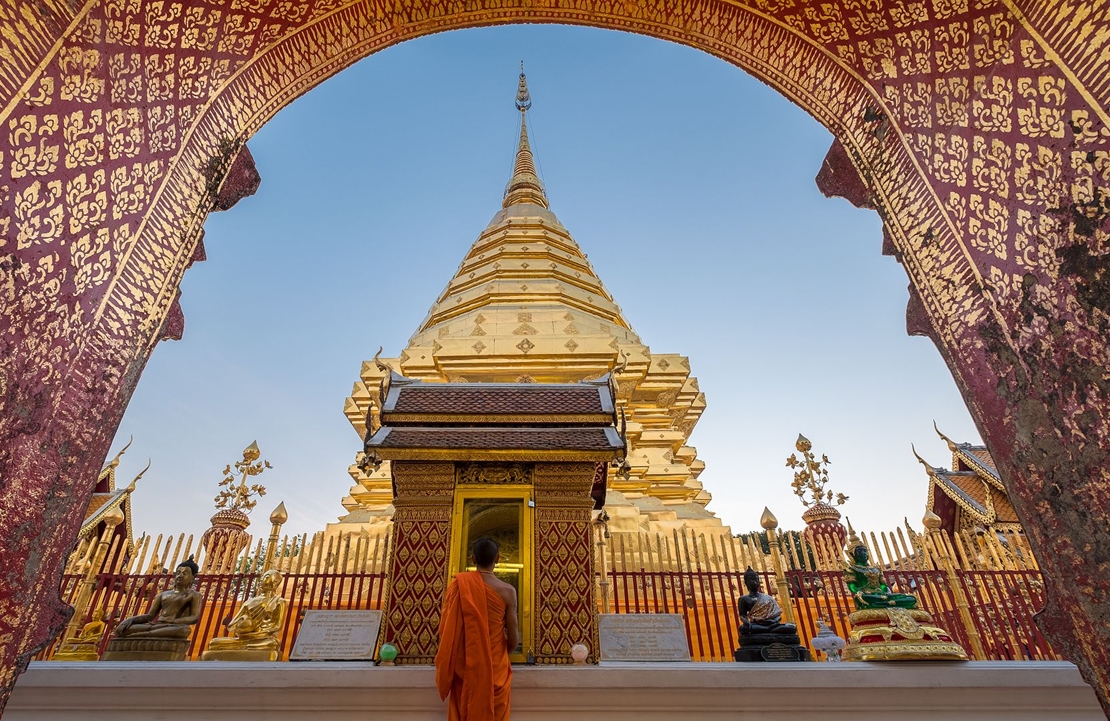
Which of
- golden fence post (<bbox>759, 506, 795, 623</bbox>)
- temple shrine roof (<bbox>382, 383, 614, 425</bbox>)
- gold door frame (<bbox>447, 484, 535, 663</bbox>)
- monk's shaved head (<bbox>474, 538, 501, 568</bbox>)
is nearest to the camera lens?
monk's shaved head (<bbox>474, 538, 501, 568</bbox>)

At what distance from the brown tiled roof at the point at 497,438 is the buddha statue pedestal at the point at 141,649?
2.18 metres

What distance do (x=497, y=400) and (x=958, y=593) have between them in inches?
185

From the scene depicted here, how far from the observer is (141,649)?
4.41 m

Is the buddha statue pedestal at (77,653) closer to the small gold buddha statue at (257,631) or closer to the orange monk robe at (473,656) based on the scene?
the small gold buddha statue at (257,631)

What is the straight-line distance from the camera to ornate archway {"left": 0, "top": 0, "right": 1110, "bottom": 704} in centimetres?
241

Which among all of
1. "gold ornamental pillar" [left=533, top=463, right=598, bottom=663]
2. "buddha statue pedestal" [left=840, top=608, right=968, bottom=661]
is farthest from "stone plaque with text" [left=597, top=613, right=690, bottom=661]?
"buddha statue pedestal" [left=840, top=608, right=968, bottom=661]

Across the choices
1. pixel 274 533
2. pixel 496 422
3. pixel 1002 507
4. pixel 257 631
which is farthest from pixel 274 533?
pixel 1002 507

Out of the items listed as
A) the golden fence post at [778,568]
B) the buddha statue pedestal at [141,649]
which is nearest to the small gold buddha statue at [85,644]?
the buddha statue pedestal at [141,649]

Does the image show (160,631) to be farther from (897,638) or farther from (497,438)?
(897,638)

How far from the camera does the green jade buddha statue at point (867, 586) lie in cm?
430

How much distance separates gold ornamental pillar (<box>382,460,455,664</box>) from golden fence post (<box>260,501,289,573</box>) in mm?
Answer: 1873

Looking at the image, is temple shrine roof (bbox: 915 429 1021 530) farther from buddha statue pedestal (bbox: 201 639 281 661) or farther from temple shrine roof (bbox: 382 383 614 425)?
buddha statue pedestal (bbox: 201 639 281 661)

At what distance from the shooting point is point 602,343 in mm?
10695

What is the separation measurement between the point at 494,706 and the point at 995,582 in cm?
533
